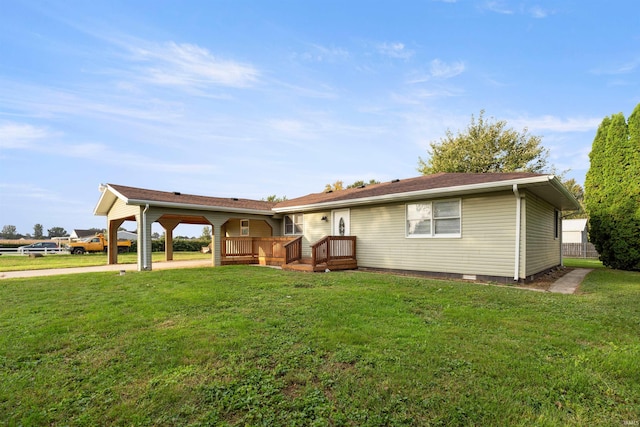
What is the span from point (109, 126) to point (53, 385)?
14041mm

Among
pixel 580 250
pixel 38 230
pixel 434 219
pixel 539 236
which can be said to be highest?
pixel 434 219

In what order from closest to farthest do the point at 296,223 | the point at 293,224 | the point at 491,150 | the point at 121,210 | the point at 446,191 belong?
the point at 446,191 < the point at 121,210 < the point at 296,223 < the point at 293,224 < the point at 491,150

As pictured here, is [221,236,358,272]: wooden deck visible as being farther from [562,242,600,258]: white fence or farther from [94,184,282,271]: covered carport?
[562,242,600,258]: white fence

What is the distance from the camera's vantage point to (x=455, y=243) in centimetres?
895

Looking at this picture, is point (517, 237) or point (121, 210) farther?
point (121, 210)

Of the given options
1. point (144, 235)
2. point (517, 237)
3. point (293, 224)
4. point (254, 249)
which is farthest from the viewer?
point (293, 224)

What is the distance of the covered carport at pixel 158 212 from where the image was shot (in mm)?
11039

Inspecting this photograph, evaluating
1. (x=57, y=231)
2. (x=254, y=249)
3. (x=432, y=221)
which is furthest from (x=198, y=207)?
(x=57, y=231)

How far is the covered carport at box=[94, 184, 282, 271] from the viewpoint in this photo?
36.2 ft

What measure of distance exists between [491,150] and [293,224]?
69.5 feet

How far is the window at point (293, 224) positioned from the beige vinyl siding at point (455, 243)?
11.9 feet

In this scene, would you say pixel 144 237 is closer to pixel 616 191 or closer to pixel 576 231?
pixel 616 191

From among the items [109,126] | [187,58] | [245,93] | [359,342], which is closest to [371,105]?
[245,93]

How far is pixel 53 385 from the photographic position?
2.54 m
